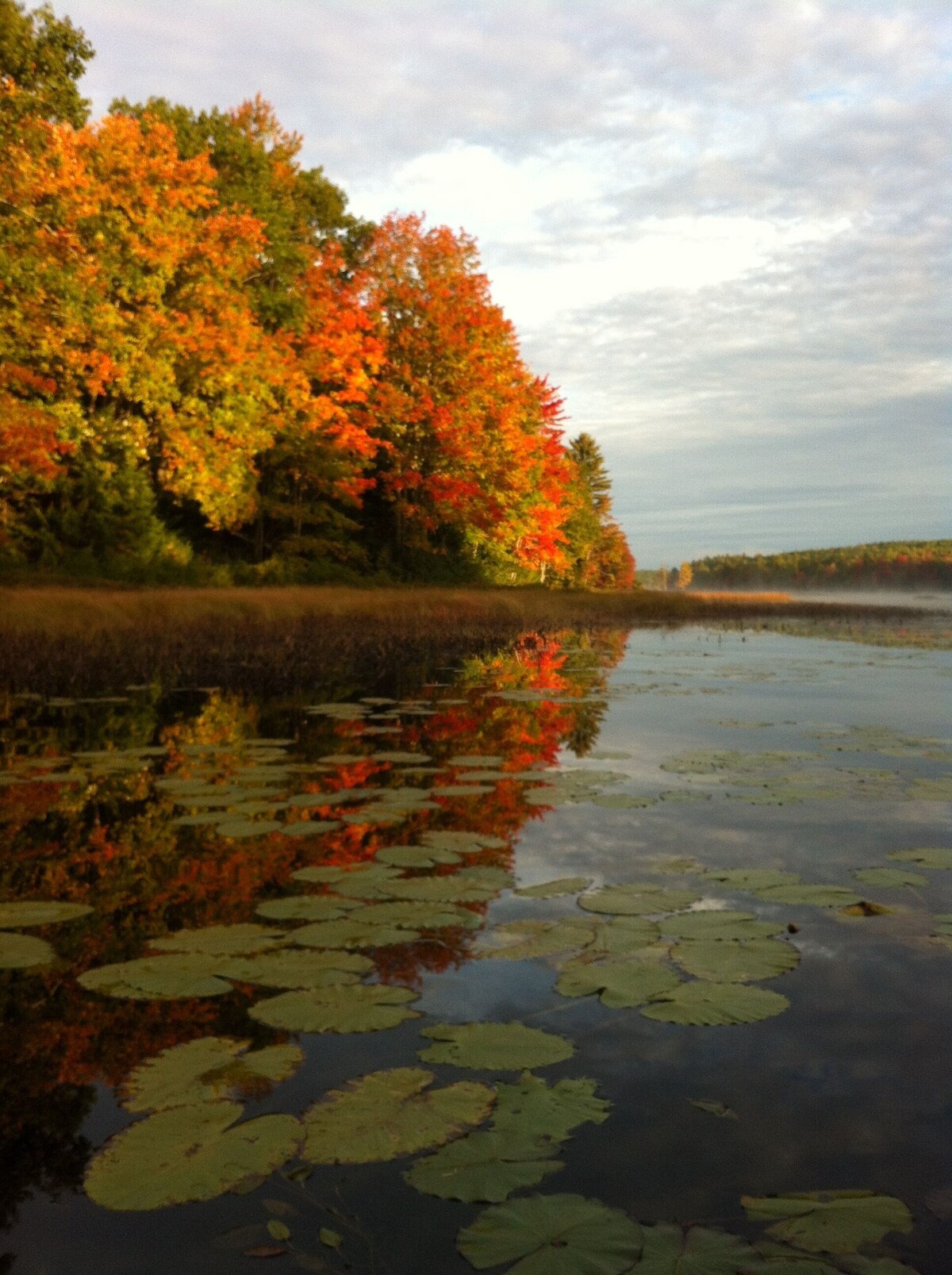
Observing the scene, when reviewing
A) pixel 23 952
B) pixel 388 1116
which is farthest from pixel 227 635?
pixel 388 1116

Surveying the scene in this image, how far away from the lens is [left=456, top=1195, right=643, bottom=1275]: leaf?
5.32ft

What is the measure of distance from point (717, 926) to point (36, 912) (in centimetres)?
243

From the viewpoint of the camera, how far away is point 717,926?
10.8 ft

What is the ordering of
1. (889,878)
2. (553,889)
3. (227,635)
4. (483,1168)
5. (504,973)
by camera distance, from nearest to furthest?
1. (483,1168)
2. (504,973)
3. (553,889)
4. (889,878)
5. (227,635)

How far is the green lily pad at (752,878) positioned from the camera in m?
3.77

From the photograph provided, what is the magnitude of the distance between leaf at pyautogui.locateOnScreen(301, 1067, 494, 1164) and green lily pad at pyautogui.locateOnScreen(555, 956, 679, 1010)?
60 cm

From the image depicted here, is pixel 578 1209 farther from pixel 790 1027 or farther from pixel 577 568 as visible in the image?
pixel 577 568

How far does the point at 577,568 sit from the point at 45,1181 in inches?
2529

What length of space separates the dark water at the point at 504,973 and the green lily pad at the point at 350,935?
0.05 metres

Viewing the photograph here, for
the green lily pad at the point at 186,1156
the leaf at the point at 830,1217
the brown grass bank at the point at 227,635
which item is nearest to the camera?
the leaf at the point at 830,1217

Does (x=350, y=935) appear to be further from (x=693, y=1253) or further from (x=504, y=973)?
(x=693, y=1253)

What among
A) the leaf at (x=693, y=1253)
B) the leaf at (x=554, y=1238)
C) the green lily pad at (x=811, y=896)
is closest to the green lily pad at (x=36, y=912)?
the leaf at (x=554, y=1238)

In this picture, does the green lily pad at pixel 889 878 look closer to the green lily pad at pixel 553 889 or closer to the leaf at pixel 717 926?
the leaf at pixel 717 926

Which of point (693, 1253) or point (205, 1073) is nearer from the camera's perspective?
point (693, 1253)
